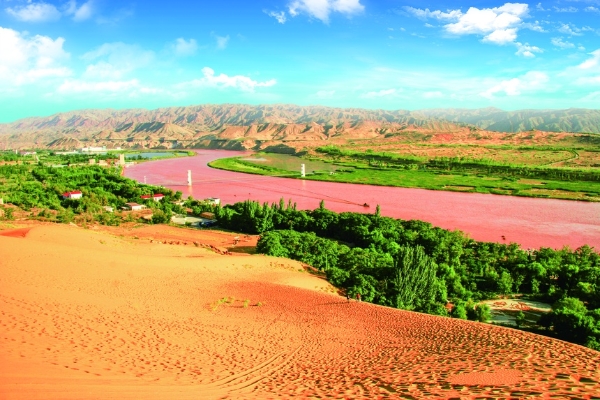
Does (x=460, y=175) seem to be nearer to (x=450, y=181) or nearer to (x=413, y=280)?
(x=450, y=181)

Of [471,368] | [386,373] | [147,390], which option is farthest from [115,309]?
[471,368]

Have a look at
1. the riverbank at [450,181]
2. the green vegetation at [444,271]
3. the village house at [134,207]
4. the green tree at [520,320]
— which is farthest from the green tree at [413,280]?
the riverbank at [450,181]

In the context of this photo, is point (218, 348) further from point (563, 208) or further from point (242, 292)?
point (563, 208)

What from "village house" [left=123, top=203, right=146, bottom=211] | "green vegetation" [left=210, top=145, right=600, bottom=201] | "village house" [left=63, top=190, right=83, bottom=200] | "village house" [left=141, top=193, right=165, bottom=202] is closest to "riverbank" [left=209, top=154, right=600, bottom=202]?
"green vegetation" [left=210, top=145, right=600, bottom=201]

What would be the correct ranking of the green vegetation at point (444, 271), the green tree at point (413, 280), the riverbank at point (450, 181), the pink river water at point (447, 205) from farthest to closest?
the riverbank at point (450, 181) < the pink river water at point (447, 205) < the green tree at point (413, 280) < the green vegetation at point (444, 271)

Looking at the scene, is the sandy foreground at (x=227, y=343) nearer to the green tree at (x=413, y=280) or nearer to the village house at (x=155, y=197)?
the green tree at (x=413, y=280)

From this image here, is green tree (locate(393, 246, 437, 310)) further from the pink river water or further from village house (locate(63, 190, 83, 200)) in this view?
village house (locate(63, 190, 83, 200))
